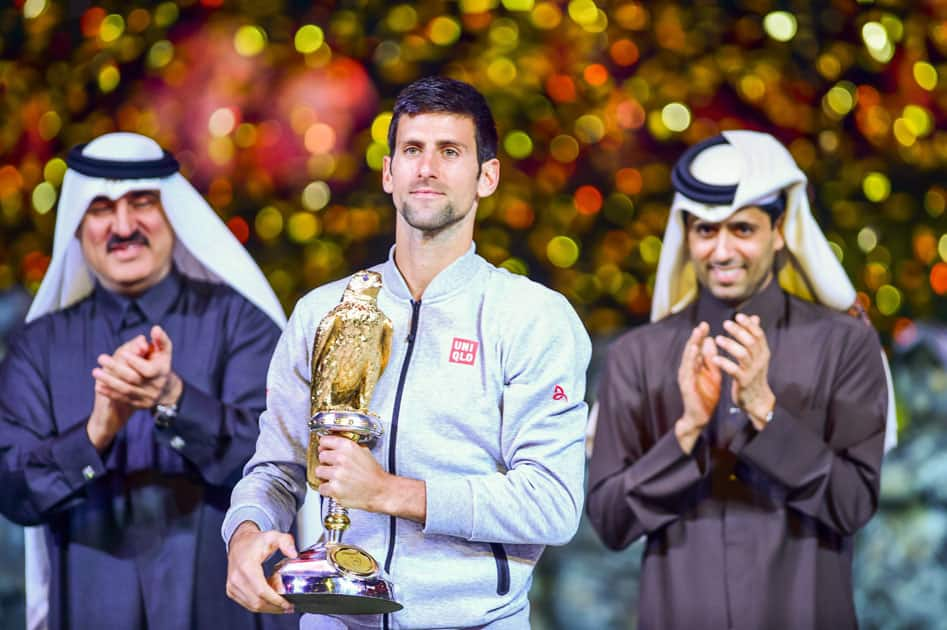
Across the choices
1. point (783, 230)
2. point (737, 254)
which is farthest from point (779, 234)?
point (737, 254)

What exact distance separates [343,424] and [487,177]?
557 millimetres

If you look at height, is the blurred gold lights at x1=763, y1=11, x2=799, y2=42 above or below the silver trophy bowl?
above

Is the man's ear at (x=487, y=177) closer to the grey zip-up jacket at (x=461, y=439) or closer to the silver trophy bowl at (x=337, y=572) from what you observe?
the grey zip-up jacket at (x=461, y=439)

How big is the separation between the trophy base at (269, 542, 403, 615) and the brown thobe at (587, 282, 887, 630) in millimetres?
1536

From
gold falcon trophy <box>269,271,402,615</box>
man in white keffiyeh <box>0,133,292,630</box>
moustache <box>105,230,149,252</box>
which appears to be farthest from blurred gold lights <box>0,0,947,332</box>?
gold falcon trophy <box>269,271,402,615</box>

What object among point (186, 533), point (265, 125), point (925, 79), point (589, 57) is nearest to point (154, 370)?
point (186, 533)

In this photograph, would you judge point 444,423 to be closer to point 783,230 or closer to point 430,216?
point 430,216

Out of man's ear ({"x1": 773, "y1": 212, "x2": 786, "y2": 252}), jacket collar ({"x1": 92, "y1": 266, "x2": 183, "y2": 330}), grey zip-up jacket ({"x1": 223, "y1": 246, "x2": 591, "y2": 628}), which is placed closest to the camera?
grey zip-up jacket ({"x1": 223, "y1": 246, "x2": 591, "y2": 628})

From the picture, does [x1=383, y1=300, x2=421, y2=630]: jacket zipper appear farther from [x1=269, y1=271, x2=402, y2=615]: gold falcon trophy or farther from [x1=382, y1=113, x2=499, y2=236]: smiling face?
[x1=382, y1=113, x2=499, y2=236]: smiling face

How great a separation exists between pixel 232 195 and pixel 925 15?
2.22m

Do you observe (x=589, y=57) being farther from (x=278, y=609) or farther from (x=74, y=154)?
(x=278, y=609)

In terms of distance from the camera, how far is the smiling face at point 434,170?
256 cm

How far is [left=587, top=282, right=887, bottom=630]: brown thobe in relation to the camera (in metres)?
3.71

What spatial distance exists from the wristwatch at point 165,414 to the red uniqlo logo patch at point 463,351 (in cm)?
118
